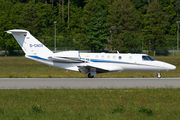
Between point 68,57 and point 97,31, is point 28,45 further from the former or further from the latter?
point 97,31

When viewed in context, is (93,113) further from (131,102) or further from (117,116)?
(131,102)

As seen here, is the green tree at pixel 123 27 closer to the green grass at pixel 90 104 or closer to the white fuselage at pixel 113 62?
the white fuselage at pixel 113 62

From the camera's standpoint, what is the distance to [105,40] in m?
81.4

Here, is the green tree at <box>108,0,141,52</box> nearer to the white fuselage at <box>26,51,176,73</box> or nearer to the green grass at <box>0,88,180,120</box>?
the white fuselage at <box>26,51,176,73</box>

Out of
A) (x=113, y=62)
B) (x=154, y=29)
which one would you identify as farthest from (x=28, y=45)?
(x=154, y=29)

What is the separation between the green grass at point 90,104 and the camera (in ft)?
34.4

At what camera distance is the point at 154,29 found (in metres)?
82.7

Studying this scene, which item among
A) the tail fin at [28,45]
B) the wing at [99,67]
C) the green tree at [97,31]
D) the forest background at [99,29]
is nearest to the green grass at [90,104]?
the wing at [99,67]


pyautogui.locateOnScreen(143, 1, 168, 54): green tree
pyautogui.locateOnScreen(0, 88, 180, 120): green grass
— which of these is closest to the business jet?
pyautogui.locateOnScreen(0, 88, 180, 120): green grass

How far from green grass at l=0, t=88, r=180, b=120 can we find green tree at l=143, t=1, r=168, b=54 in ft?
220

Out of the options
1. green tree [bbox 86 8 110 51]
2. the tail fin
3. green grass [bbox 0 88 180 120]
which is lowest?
green grass [bbox 0 88 180 120]

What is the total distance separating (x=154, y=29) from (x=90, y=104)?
72922 millimetres

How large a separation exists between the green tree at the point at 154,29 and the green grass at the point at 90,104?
67203 mm

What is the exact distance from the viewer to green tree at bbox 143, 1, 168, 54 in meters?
82.3
